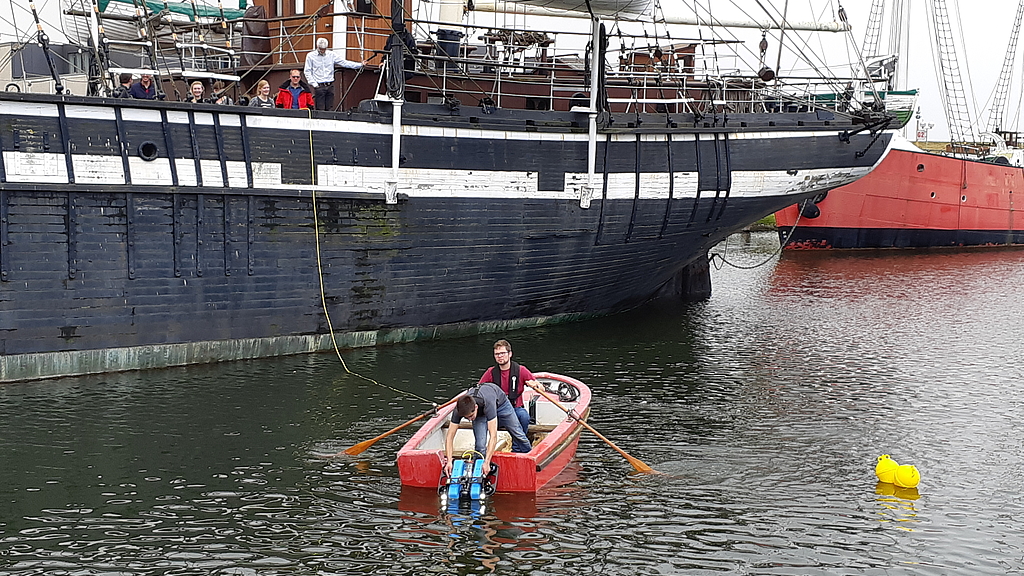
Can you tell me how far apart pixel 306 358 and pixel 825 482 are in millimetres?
9232

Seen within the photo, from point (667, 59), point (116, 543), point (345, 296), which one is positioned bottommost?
point (116, 543)

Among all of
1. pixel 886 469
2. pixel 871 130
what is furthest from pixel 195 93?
pixel 871 130

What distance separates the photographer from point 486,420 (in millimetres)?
10867


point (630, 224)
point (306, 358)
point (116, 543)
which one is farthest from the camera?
point (630, 224)

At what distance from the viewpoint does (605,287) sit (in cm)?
2158

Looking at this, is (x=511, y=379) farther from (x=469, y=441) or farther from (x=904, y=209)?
(x=904, y=209)

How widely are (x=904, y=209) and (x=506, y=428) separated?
3381 centimetres

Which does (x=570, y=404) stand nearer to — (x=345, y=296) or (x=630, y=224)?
(x=345, y=296)

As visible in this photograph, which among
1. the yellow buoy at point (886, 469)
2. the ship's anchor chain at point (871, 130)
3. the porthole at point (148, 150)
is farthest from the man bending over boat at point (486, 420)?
the ship's anchor chain at point (871, 130)

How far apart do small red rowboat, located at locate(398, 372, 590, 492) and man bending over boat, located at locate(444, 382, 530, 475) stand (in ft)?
0.51

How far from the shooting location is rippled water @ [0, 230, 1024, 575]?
31.0 ft

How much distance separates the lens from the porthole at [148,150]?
51.0 ft

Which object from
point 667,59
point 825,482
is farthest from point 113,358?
point 667,59

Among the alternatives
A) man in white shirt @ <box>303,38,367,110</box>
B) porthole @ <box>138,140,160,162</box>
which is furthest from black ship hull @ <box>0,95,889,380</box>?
man in white shirt @ <box>303,38,367,110</box>
